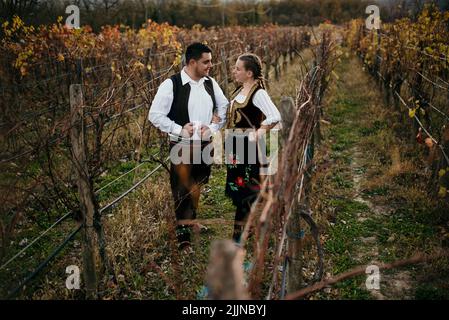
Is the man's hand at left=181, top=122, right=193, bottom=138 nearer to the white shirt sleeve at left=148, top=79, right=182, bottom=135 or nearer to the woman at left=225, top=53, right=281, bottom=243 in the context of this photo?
the white shirt sleeve at left=148, top=79, right=182, bottom=135

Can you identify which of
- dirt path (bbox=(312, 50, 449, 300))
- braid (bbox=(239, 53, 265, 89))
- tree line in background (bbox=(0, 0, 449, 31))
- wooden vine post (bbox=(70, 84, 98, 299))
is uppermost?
tree line in background (bbox=(0, 0, 449, 31))

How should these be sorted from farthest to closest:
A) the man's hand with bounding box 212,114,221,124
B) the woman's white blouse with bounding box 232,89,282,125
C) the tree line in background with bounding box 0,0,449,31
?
the tree line in background with bounding box 0,0,449,31
the man's hand with bounding box 212,114,221,124
the woman's white blouse with bounding box 232,89,282,125

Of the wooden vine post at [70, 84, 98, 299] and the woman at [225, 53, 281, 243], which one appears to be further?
the woman at [225, 53, 281, 243]

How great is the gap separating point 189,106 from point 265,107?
676mm

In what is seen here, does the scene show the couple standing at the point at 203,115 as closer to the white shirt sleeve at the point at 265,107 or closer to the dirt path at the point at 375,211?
the white shirt sleeve at the point at 265,107

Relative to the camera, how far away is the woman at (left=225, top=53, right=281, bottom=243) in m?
3.38

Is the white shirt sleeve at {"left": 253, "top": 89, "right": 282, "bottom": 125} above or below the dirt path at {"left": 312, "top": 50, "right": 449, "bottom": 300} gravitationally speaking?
above

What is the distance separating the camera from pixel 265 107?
338 centimetres

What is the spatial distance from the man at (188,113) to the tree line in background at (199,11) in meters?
5.03

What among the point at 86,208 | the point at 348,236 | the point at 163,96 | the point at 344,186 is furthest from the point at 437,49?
the point at 86,208

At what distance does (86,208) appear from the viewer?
301 cm

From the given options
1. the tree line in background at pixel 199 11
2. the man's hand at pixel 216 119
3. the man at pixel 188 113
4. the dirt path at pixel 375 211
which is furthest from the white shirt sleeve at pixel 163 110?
the tree line in background at pixel 199 11

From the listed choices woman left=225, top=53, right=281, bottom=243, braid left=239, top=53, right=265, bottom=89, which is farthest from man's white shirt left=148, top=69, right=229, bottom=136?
braid left=239, top=53, right=265, bottom=89
